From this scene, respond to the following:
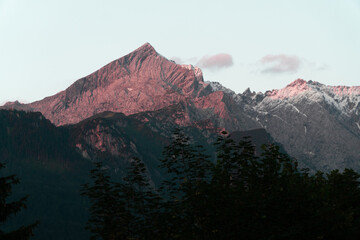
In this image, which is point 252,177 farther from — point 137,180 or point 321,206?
point 137,180

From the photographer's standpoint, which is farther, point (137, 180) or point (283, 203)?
point (137, 180)

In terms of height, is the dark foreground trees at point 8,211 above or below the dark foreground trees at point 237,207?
above

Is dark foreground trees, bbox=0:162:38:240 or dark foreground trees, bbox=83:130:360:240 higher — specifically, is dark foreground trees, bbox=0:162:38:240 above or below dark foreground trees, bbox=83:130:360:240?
above

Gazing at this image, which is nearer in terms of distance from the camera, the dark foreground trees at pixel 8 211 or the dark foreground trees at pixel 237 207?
the dark foreground trees at pixel 8 211

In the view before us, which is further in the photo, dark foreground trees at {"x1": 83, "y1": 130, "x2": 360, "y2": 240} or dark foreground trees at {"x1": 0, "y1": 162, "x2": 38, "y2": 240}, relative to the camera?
dark foreground trees at {"x1": 83, "y1": 130, "x2": 360, "y2": 240}

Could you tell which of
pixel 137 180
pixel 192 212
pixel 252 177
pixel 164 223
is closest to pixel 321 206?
pixel 252 177

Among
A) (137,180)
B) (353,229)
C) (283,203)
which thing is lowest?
(353,229)

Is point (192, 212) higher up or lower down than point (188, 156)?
lower down

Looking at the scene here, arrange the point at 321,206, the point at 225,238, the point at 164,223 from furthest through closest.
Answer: the point at 164,223
the point at 321,206
the point at 225,238

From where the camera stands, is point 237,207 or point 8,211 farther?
point 237,207

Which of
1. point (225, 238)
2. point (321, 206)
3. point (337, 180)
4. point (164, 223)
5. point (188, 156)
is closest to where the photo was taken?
point (225, 238)

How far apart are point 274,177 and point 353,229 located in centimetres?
946

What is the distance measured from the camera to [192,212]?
57656 mm

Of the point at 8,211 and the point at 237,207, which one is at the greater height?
the point at 8,211
